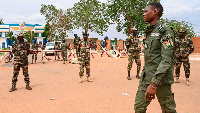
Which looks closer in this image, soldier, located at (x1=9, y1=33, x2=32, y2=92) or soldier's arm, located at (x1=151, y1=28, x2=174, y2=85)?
soldier's arm, located at (x1=151, y1=28, x2=174, y2=85)

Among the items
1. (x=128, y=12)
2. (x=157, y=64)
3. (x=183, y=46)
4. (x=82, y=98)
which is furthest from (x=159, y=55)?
(x=128, y=12)

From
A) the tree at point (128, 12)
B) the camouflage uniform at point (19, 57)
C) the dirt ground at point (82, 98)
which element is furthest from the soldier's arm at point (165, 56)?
the tree at point (128, 12)

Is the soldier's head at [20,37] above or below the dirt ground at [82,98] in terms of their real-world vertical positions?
above

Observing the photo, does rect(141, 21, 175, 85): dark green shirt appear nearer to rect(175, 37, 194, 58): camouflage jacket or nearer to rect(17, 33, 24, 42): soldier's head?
rect(175, 37, 194, 58): camouflage jacket

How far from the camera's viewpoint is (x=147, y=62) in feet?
9.14

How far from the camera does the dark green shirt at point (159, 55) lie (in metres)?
2.48

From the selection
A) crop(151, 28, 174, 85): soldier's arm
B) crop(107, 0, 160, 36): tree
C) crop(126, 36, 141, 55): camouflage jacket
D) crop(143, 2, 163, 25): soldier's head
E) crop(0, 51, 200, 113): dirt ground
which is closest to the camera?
crop(151, 28, 174, 85): soldier's arm

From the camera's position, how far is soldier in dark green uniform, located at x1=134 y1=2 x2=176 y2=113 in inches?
98.0

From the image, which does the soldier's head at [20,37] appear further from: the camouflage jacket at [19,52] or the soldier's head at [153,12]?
the soldier's head at [153,12]

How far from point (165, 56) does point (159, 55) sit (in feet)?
0.55

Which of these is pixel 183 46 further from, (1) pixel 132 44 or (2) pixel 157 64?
(2) pixel 157 64

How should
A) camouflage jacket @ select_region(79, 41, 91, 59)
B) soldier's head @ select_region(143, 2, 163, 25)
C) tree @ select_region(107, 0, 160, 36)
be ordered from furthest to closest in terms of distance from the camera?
tree @ select_region(107, 0, 160, 36)
camouflage jacket @ select_region(79, 41, 91, 59)
soldier's head @ select_region(143, 2, 163, 25)

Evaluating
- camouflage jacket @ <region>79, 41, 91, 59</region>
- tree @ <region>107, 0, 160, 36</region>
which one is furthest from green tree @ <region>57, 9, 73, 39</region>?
camouflage jacket @ <region>79, 41, 91, 59</region>

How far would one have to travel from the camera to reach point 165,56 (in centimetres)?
249
